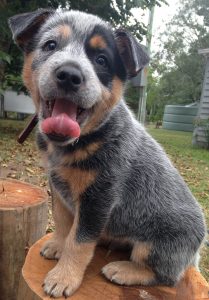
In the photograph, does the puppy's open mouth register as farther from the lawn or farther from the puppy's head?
the lawn

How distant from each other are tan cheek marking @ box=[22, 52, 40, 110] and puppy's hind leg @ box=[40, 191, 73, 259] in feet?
2.54

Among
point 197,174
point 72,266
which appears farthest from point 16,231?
point 197,174

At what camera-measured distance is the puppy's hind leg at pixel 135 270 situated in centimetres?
274

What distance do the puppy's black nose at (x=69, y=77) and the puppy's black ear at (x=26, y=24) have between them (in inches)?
23.2

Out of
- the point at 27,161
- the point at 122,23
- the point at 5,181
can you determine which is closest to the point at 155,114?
the point at 122,23

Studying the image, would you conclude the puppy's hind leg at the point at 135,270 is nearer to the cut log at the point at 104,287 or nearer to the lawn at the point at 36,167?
the cut log at the point at 104,287

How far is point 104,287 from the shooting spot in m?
2.68

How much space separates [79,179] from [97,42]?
887 mm

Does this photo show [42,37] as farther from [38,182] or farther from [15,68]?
[15,68]

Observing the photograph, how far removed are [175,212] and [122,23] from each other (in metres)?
9.23

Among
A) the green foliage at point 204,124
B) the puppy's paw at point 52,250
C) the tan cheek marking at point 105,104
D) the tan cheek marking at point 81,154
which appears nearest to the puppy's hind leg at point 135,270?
the puppy's paw at point 52,250

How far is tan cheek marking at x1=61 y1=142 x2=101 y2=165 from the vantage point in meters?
2.63

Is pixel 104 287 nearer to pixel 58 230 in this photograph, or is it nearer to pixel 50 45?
pixel 58 230

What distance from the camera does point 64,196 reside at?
9.16 feet
